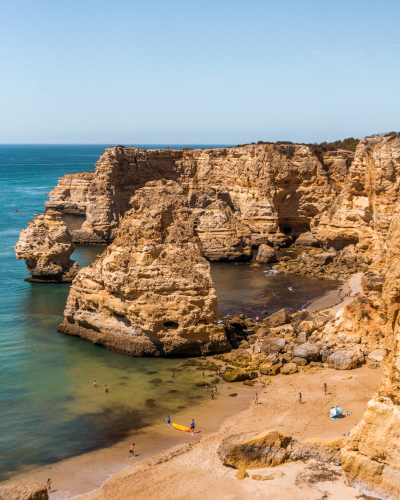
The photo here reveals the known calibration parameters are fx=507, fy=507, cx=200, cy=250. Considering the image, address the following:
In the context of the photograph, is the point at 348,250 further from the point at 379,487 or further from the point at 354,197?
the point at 379,487

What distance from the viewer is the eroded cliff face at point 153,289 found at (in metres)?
27.6

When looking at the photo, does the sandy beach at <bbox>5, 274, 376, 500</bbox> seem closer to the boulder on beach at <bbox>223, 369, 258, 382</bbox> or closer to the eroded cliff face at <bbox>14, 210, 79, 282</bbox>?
the boulder on beach at <bbox>223, 369, 258, 382</bbox>

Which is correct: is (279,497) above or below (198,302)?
below

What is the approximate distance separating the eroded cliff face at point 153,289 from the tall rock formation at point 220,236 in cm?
2312

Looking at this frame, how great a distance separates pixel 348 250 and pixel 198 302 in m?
26.5

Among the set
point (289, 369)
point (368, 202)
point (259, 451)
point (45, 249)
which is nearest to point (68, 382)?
point (289, 369)

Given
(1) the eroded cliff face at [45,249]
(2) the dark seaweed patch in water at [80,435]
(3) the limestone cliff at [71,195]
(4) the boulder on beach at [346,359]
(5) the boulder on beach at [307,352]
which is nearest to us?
(2) the dark seaweed patch in water at [80,435]

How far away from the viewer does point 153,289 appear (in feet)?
91.3

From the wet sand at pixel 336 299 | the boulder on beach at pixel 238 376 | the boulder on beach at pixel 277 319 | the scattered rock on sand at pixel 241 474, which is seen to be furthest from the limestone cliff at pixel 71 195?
the scattered rock on sand at pixel 241 474

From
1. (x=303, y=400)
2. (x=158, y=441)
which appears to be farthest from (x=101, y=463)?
(x=303, y=400)

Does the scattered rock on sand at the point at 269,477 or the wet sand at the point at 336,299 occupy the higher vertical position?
the wet sand at the point at 336,299

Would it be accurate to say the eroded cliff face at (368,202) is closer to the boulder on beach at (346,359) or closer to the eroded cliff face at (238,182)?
the eroded cliff face at (238,182)

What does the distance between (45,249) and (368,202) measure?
1166 inches

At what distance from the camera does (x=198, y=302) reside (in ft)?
90.9
